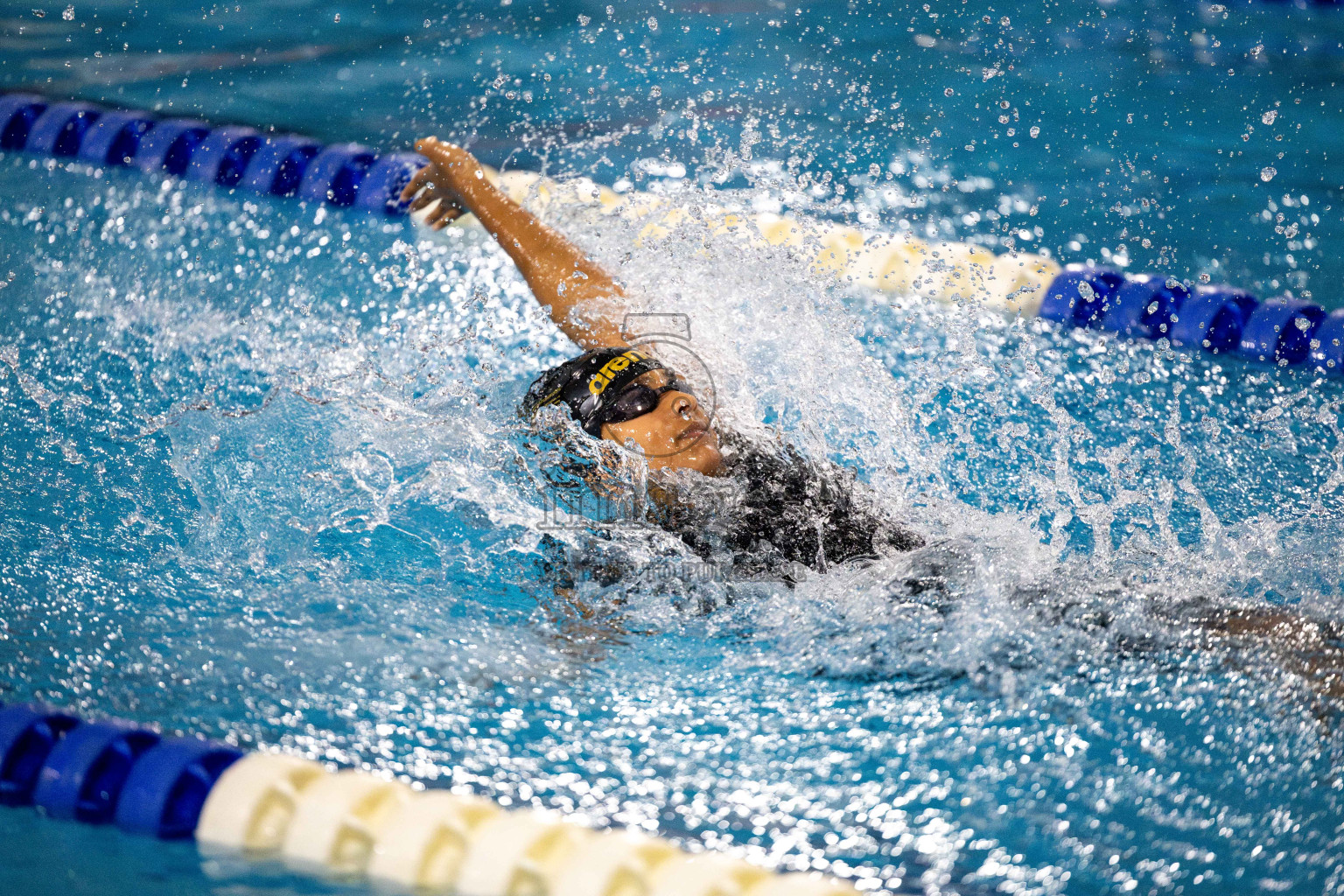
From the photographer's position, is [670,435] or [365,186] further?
[365,186]

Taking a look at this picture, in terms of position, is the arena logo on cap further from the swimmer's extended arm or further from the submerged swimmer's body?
the swimmer's extended arm

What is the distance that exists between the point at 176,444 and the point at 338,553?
2.01 ft

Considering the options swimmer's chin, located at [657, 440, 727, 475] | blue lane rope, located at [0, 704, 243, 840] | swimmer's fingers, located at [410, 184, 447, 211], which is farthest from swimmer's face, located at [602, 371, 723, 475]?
swimmer's fingers, located at [410, 184, 447, 211]

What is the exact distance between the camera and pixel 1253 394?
3.21m

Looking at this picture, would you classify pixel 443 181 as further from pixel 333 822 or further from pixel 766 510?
pixel 333 822

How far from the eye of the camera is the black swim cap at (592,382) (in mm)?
2408

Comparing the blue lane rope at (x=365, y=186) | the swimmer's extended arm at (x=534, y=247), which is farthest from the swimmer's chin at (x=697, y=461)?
the blue lane rope at (x=365, y=186)

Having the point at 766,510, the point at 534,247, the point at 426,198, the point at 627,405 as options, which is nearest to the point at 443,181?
the point at 426,198

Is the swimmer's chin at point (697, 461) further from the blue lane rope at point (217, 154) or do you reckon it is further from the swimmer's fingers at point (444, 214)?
the blue lane rope at point (217, 154)

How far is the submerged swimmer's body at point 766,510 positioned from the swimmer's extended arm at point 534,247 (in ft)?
1.45

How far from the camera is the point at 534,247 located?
309 cm

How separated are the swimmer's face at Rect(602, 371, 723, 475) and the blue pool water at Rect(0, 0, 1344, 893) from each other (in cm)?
17

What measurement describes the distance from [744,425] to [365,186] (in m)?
2.17

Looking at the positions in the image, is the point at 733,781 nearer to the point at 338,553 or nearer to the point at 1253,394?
the point at 338,553
